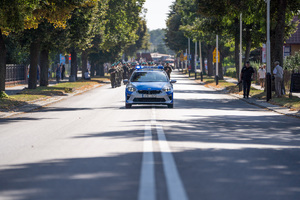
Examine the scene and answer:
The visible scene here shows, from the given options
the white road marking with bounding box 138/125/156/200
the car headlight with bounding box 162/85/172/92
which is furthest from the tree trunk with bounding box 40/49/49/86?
the white road marking with bounding box 138/125/156/200

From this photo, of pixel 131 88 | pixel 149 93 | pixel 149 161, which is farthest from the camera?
pixel 131 88

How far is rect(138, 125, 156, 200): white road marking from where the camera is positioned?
6.61 metres

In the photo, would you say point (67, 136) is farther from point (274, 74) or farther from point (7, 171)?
point (274, 74)

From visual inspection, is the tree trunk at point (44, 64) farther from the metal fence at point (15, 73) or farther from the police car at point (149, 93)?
the police car at point (149, 93)

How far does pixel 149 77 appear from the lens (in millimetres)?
24219

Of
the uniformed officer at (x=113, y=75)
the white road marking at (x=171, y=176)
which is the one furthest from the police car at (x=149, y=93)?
the uniformed officer at (x=113, y=75)

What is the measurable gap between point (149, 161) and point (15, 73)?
43539 millimetres

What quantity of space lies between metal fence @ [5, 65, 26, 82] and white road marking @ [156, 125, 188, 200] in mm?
38795

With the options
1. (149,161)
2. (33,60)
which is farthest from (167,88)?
(33,60)

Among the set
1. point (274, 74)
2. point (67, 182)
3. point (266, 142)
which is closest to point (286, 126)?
point (266, 142)

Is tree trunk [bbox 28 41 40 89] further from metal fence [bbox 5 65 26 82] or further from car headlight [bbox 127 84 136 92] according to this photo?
car headlight [bbox 127 84 136 92]

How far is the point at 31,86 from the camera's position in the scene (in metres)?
37.2

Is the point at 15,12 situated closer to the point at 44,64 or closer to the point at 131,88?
the point at 131,88

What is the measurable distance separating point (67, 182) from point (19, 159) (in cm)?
251
